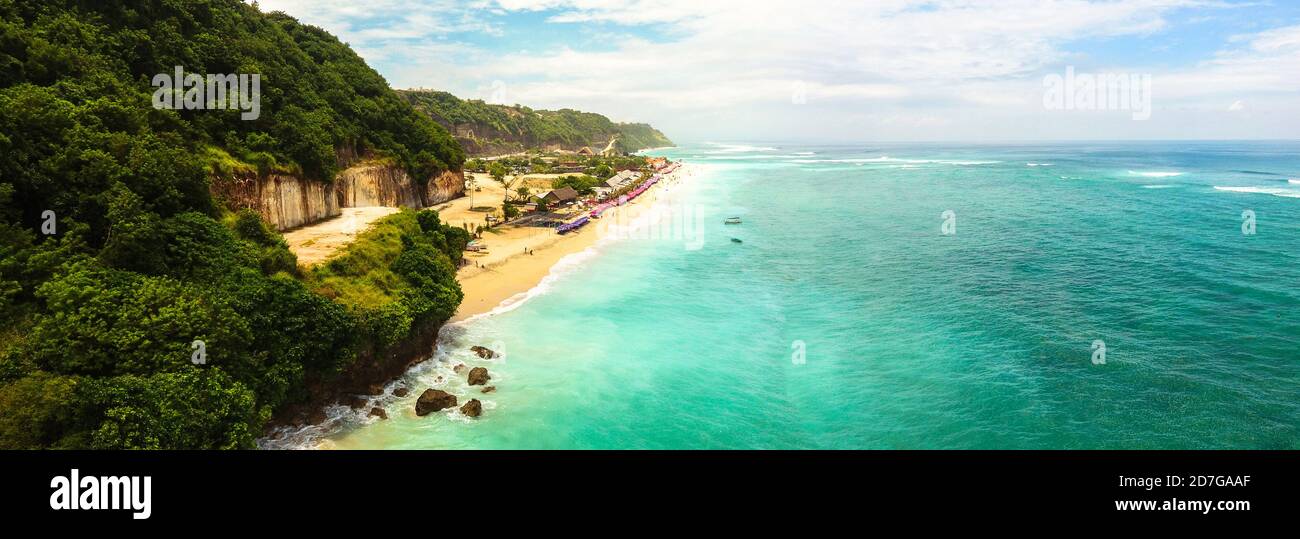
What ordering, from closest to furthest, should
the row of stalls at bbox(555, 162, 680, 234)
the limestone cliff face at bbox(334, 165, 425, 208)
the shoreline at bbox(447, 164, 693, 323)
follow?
1. the shoreline at bbox(447, 164, 693, 323)
2. the limestone cliff face at bbox(334, 165, 425, 208)
3. the row of stalls at bbox(555, 162, 680, 234)

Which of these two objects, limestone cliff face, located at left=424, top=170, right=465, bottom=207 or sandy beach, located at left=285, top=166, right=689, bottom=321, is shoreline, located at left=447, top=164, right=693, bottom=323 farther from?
limestone cliff face, located at left=424, top=170, right=465, bottom=207

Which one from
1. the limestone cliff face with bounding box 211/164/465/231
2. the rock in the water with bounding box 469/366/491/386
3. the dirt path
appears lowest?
the rock in the water with bounding box 469/366/491/386

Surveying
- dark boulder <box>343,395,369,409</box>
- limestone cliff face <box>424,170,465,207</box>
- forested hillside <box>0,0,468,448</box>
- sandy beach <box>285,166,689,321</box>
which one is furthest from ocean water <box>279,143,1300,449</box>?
limestone cliff face <box>424,170,465,207</box>

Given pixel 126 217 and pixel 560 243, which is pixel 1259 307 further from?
pixel 126 217

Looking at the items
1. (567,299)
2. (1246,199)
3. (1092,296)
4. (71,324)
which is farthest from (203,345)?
(1246,199)

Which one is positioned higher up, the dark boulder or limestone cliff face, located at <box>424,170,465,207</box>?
limestone cliff face, located at <box>424,170,465,207</box>

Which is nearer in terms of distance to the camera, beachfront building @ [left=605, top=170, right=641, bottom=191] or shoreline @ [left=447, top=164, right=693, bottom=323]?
shoreline @ [left=447, top=164, right=693, bottom=323]

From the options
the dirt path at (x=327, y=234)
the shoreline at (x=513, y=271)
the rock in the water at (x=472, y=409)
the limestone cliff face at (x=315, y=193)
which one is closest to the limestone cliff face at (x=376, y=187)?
the limestone cliff face at (x=315, y=193)
